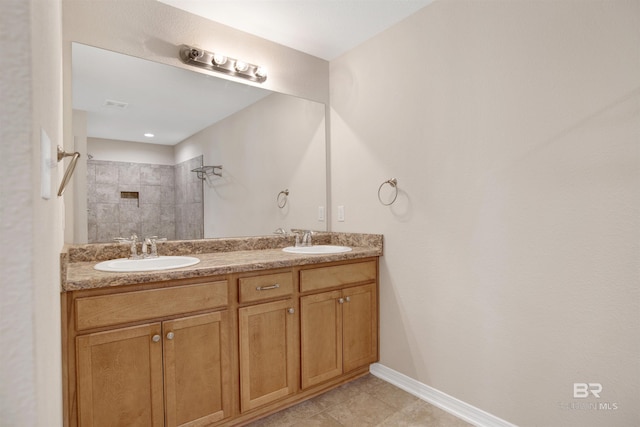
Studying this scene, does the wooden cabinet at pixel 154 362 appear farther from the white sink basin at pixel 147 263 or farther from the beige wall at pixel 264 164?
the beige wall at pixel 264 164

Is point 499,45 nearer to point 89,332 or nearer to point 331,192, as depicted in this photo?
point 331,192

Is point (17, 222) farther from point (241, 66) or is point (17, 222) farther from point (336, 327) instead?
point (241, 66)

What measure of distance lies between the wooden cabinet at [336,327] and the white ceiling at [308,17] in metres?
1.62

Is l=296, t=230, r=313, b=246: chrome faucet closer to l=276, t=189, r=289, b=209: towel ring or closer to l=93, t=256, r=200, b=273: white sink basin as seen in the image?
l=276, t=189, r=289, b=209: towel ring

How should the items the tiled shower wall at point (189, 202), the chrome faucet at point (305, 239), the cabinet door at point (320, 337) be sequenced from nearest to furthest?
the cabinet door at point (320, 337)
the tiled shower wall at point (189, 202)
the chrome faucet at point (305, 239)

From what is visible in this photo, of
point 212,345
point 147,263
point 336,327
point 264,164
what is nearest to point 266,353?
point 212,345

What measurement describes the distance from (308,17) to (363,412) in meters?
2.45

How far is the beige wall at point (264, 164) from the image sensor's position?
2295 millimetres

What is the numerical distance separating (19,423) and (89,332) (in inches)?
46.3

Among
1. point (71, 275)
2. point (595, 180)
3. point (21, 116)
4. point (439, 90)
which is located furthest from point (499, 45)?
point (71, 275)

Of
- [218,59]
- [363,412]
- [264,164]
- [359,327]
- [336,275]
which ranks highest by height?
[218,59]

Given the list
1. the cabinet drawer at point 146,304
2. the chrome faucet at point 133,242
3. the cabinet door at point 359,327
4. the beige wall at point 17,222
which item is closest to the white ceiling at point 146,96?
the chrome faucet at point 133,242

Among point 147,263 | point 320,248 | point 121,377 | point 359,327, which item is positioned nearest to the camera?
point 121,377

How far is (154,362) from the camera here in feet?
4.87
